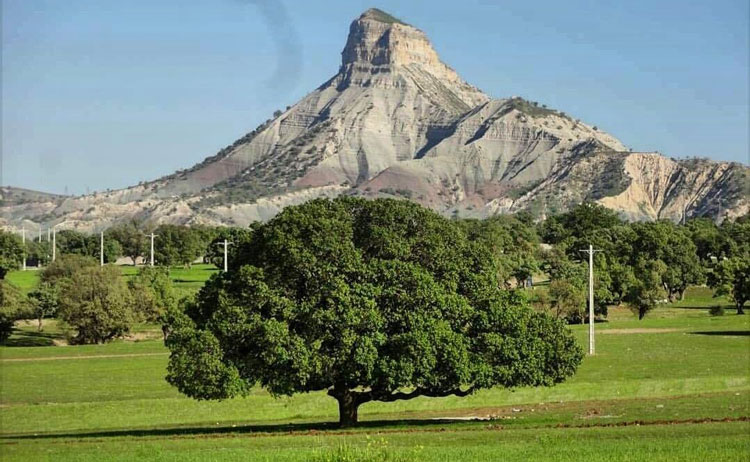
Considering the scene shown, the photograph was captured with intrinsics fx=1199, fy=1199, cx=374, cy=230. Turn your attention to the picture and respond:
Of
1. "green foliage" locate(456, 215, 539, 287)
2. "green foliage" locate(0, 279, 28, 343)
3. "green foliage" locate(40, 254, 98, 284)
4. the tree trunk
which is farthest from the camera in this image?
"green foliage" locate(456, 215, 539, 287)

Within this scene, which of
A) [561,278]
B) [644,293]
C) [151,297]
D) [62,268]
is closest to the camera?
[151,297]

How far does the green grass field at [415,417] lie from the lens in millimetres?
34625

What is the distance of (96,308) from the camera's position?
112m

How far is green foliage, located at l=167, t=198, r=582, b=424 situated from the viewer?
43031 mm

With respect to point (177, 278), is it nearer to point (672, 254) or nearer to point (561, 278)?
point (561, 278)

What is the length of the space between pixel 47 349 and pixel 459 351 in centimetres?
6927

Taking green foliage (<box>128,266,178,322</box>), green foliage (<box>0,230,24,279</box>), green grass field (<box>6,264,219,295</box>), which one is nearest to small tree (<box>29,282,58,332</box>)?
green foliage (<box>128,266,178,322</box>)

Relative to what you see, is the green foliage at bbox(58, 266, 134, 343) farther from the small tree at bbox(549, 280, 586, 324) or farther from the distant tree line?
the small tree at bbox(549, 280, 586, 324)

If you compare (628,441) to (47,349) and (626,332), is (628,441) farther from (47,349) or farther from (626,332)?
(47,349)

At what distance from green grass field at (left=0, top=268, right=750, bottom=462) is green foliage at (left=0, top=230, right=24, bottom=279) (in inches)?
3208

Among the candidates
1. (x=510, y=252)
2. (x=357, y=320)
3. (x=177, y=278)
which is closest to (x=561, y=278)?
(x=510, y=252)

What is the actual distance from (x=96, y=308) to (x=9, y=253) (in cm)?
7130

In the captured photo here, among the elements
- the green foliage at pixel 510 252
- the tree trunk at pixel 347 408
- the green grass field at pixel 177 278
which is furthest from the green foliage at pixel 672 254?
the tree trunk at pixel 347 408

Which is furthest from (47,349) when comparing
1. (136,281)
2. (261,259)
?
(261,259)
